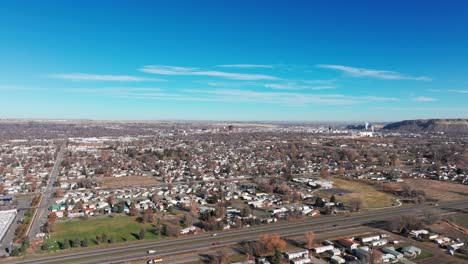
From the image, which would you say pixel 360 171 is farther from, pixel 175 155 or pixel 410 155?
pixel 175 155

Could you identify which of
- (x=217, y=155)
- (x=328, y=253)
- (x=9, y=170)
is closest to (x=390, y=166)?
(x=217, y=155)

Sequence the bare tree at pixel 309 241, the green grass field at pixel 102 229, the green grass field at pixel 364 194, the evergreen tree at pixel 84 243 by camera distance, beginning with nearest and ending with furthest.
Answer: the bare tree at pixel 309 241 < the evergreen tree at pixel 84 243 < the green grass field at pixel 102 229 < the green grass field at pixel 364 194

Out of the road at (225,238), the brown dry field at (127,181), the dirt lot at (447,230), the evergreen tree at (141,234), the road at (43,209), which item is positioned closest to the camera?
the road at (225,238)

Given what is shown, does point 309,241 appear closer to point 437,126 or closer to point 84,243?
point 84,243

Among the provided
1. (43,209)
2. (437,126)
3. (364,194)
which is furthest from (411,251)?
(437,126)

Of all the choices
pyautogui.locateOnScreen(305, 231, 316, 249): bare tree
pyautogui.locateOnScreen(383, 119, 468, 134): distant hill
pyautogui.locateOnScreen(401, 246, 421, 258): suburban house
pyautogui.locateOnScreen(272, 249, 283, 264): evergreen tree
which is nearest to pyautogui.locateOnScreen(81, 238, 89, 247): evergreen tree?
pyautogui.locateOnScreen(272, 249, 283, 264): evergreen tree

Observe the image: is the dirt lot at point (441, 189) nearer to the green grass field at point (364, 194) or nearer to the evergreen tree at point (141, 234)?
the green grass field at point (364, 194)

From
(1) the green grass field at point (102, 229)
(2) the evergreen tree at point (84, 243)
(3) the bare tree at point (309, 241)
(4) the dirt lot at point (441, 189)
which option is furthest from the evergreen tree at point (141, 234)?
(4) the dirt lot at point (441, 189)
